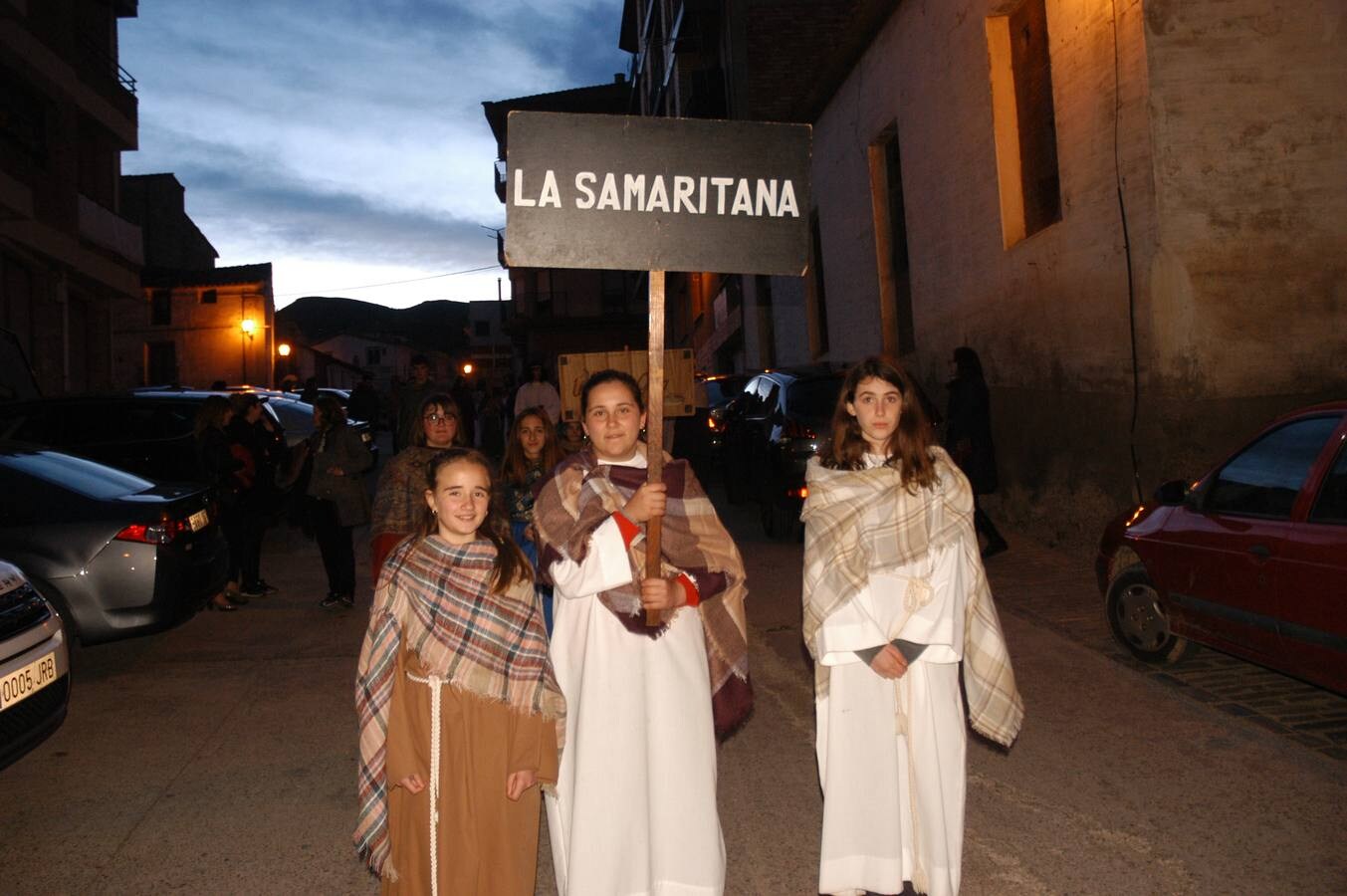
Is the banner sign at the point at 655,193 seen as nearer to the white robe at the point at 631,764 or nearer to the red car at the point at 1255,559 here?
the white robe at the point at 631,764

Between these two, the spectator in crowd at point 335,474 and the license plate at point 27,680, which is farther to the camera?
the spectator in crowd at point 335,474

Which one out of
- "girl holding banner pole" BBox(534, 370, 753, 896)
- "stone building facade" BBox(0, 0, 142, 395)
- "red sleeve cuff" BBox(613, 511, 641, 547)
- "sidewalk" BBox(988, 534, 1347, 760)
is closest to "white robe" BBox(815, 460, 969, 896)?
"girl holding banner pole" BBox(534, 370, 753, 896)

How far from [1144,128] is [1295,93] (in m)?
1.14

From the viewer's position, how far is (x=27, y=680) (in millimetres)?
4758

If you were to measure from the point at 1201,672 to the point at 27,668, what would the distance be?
6.02 m

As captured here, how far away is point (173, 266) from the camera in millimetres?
50938

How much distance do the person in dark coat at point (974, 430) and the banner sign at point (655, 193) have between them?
685 cm

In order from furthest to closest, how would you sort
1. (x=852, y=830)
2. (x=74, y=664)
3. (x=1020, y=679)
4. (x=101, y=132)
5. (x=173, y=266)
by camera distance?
(x=173, y=266) < (x=101, y=132) < (x=74, y=664) < (x=1020, y=679) < (x=852, y=830)

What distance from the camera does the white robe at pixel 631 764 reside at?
3295 mm

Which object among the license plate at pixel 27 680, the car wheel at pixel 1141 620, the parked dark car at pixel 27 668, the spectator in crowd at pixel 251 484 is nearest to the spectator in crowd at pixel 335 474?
the spectator in crowd at pixel 251 484

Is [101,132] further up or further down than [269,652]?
further up

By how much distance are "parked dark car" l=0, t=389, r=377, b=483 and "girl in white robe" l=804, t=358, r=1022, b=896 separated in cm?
958

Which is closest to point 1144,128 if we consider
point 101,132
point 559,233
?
point 559,233

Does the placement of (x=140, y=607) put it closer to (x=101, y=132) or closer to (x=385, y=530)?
(x=385, y=530)
